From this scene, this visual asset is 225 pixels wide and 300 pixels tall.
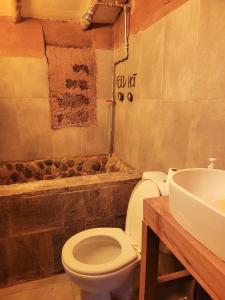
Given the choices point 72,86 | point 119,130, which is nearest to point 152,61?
point 119,130

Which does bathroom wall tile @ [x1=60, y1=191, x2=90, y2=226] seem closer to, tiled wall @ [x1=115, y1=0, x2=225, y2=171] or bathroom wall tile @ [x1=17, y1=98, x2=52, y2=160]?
tiled wall @ [x1=115, y1=0, x2=225, y2=171]

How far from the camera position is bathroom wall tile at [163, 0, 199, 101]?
1207 millimetres

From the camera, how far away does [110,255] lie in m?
1.47

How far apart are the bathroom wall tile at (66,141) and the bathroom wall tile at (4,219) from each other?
1.01 metres

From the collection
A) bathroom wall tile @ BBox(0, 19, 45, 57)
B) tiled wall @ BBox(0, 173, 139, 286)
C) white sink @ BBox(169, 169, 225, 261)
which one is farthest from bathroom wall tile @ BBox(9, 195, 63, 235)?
bathroom wall tile @ BBox(0, 19, 45, 57)

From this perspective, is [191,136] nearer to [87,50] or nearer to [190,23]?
[190,23]

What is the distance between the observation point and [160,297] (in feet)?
4.74

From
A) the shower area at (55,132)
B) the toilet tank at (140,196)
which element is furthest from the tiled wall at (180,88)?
the shower area at (55,132)

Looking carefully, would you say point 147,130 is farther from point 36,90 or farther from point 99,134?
point 36,90

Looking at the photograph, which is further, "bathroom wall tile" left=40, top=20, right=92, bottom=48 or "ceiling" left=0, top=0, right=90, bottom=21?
"bathroom wall tile" left=40, top=20, right=92, bottom=48

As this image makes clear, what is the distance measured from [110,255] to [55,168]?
4.17ft

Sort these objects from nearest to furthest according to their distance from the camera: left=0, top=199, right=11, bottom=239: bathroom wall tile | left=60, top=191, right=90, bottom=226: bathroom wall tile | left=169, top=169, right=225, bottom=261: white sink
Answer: left=169, top=169, right=225, bottom=261: white sink, left=0, top=199, right=11, bottom=239: bathroom wall tile, left=60, top=191, right=90, bottom=226: bathroom wall tile

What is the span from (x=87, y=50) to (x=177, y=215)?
2096mm

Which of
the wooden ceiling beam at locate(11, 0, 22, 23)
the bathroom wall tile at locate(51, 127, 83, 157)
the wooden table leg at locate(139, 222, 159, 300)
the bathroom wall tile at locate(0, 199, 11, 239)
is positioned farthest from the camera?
the bathroom wall tile at locate(51, 127, 83, 157)
